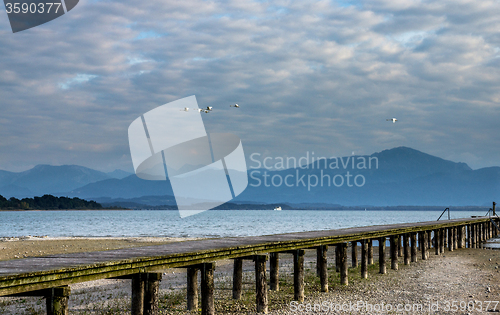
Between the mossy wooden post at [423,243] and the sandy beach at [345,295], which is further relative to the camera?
the mossy wooden post at [423,243]

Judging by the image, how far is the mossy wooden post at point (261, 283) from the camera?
14422 mm

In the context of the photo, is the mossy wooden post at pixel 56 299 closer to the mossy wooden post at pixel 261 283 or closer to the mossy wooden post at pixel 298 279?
the mossy wooden post at pixel 261 283

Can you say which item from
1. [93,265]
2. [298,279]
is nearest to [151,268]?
[93,265]

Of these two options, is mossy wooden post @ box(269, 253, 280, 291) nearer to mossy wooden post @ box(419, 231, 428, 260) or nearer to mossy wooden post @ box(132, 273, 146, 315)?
mossy wooden post @ box(132, 273, 146, 315)

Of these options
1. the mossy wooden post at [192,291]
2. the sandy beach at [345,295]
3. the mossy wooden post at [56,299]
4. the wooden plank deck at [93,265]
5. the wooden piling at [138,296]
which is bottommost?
the sandy beach at [345,295]

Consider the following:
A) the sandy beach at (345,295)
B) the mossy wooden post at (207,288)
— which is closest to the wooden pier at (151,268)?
the mossy wooden post at (207,288)

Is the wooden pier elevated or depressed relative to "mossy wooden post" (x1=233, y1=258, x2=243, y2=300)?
elevated

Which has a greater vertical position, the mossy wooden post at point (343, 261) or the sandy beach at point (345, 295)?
the mossy wooden post at point (343, 261)

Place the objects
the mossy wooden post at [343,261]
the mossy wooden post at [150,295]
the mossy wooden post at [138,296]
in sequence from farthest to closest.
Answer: the mossy wooden post at [343,261], the mossy wooden post at [138,296], the mossy wooden post at [150,295]

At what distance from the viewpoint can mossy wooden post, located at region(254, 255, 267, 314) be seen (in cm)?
1442

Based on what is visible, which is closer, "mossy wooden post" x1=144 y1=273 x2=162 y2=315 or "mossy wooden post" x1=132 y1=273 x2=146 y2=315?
"mossy wooden post" x1=144 y1=273 x2=162 y2=315

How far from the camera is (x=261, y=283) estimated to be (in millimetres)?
A: 14445

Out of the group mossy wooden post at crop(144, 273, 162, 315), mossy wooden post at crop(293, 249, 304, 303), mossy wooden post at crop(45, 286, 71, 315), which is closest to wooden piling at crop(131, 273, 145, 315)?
mossy wooden post at crop(144, 273, 162, 315)

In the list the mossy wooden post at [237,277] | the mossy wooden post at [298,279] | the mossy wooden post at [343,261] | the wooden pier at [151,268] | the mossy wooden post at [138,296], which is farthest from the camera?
the mossy wooden post at [343,261]
